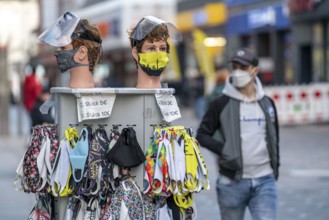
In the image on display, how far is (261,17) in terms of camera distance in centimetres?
3941

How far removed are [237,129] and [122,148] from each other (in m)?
2.55

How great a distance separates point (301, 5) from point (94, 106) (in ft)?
91.7

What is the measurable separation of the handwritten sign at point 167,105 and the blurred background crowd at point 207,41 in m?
14.1

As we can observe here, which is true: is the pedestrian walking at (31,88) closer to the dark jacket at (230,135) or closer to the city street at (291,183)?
the city street at (291,183)

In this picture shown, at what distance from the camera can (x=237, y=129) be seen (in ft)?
25.2

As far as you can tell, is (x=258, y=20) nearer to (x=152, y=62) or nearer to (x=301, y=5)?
(x=301, y=5)

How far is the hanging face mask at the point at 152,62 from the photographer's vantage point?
5574mm

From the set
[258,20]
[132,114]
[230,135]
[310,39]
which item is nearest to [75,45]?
[132,114]

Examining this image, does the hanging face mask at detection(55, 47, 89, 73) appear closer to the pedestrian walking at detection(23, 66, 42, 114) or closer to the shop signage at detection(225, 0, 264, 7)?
the pedestrian walking at detection(23, 66, 42, 114)

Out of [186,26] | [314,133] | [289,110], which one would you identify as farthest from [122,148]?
[186,26]

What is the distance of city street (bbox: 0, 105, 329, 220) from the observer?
1188 centimetres

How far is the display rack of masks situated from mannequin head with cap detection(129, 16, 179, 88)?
1.03ft

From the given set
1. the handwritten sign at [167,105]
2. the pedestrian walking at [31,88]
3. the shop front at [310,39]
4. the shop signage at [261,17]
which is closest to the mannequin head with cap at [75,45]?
the handwritten sign at [167,105]

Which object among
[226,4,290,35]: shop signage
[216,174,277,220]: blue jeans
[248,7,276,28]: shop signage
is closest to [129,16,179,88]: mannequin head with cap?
[216,174,277,220]: blue jeans
